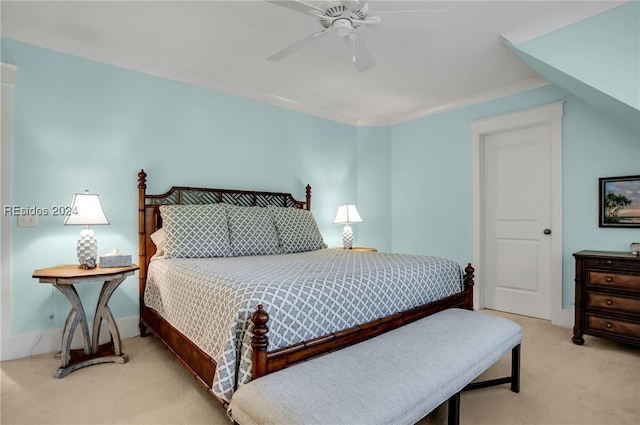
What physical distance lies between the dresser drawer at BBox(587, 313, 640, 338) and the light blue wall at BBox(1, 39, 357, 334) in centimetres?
335

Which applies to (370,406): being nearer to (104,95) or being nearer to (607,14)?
(607,14)

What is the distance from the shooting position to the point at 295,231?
3418 millimetres

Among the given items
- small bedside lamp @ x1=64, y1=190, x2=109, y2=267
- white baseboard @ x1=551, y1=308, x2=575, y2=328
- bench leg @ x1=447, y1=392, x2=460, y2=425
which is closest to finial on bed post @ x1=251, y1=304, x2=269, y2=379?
bench leg @ x1=447, y1=392, x2=460, y2=425

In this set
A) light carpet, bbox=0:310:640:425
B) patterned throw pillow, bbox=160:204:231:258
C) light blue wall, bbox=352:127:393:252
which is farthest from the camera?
light blue wall, bbox=352:127:393:252

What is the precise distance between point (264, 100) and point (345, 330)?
3052 mm

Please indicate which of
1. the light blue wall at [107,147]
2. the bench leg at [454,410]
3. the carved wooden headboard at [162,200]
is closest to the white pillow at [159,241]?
the carved wooden headboard at [162,200]

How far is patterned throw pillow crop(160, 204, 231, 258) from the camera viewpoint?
2740mm

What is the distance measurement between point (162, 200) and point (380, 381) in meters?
2.71

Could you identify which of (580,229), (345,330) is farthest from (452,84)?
(345,330)

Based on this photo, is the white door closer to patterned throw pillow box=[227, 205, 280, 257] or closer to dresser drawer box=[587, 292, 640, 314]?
dresser drawer box=[587, 292, 640, 314]

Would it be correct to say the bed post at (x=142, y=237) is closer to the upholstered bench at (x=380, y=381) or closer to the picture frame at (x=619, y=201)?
the upholstered bench at (x=380, y=381)

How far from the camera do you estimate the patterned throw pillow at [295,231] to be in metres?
3.31

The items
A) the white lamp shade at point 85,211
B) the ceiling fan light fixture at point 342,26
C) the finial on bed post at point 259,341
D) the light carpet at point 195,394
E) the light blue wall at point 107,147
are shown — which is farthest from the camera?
the light blue wall at point 107,147

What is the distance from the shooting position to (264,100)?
394cm
